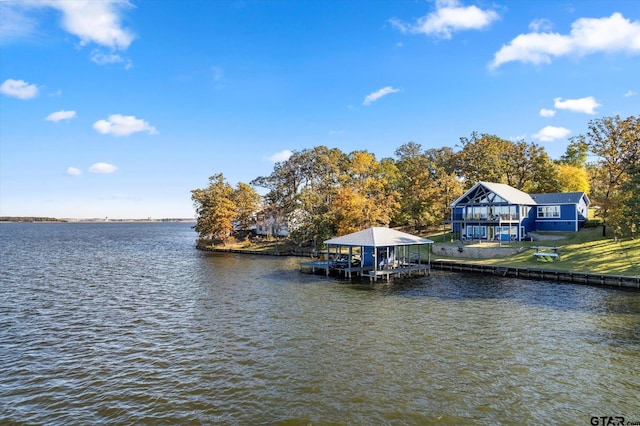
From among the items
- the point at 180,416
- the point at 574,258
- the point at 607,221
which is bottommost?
the point at 180,416

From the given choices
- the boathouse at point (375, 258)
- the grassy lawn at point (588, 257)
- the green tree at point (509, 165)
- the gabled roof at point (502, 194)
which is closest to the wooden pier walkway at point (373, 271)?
the boathouse at point (375, 258)

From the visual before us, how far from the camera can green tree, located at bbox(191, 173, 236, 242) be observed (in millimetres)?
79812

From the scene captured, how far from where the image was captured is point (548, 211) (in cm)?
5922

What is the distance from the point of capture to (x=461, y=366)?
18047 millimetres

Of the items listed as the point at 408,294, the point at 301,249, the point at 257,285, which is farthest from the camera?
the point at 301,249

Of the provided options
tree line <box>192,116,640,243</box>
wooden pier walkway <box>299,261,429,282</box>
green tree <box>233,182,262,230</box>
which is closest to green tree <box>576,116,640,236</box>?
tree line <box>192,116,640,243</box>

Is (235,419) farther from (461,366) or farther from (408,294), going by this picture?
Answer: (408,294)

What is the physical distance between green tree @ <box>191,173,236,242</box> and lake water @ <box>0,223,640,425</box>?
43.7 metres

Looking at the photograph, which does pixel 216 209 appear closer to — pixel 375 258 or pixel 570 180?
pixel 375 258

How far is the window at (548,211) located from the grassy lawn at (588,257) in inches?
224

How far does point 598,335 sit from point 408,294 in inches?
572

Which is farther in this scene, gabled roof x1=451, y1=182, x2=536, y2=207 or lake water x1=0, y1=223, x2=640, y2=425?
gabled roof x1=451, y1=182, x2=536, y2=207

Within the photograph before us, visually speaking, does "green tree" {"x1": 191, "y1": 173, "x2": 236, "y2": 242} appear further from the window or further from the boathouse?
the window

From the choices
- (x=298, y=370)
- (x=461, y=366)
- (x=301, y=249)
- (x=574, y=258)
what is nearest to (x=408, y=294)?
(x=461, y=366)
